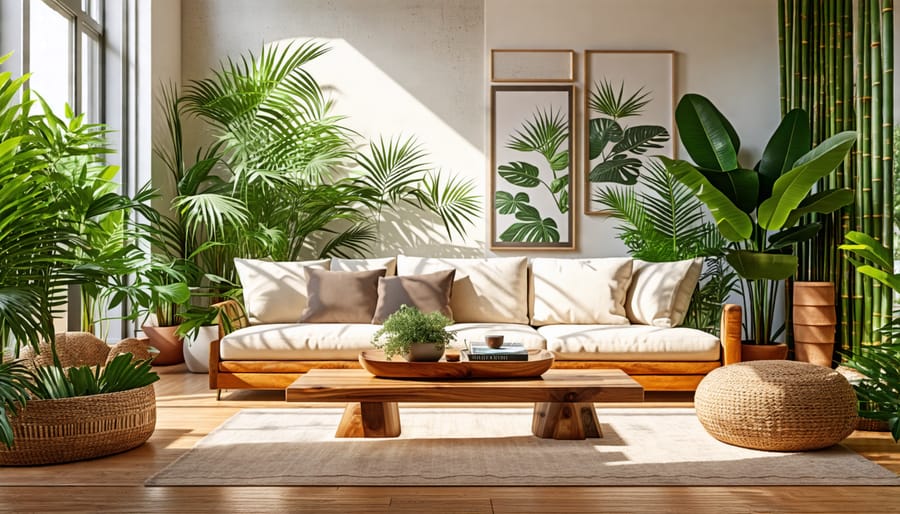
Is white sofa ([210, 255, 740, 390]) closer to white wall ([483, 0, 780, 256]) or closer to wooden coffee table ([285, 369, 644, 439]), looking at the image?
wooden coffee table ([285, 369, 644, 439])

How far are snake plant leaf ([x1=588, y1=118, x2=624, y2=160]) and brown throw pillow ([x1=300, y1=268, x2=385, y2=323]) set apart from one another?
2036 mm

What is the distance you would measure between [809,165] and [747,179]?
47 centimetres

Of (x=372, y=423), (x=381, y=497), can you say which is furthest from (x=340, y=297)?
(x=381, y=497)

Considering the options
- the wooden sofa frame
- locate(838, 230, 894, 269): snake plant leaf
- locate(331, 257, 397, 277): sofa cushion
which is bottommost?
the wooden sofa frame

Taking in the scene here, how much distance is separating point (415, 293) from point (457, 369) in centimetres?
144

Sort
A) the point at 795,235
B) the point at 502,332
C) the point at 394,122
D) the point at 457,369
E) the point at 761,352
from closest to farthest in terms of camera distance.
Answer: the point at 457,369
the point at 502,332
the point at 761,352
the point at 795,235
the point at 394,122

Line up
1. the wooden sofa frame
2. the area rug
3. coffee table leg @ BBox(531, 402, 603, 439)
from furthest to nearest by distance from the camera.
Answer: the wooden sofa frame → coffee table leg @ BBox(531, 402, 603, 439) → the area rug

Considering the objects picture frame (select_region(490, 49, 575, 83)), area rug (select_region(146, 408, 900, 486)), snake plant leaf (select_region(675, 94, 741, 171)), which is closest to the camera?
area rug (select_region(146, 408, 900, 486))

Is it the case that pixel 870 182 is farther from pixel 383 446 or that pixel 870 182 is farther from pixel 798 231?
pixel 383 446

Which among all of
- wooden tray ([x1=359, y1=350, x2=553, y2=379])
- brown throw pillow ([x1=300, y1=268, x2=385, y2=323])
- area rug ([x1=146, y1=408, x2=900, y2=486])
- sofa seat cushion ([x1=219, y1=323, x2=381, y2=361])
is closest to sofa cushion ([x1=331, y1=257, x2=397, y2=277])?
brown throw pillow ([x1=300, y1=268, x2=385, y2=323])

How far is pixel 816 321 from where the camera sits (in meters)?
4.74

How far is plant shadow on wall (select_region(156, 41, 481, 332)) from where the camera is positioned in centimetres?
531

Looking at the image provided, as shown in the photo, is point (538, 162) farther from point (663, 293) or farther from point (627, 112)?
point (663, 293)

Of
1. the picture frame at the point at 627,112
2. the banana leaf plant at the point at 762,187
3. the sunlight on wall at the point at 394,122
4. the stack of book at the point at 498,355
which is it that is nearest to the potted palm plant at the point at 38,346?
the stack of book at the point at 498,355
